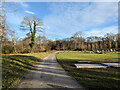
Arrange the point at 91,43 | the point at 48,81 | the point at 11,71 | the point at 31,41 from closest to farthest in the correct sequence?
1. the point at 48,81
2. the point at 11,71
3. the point at 31,41
4. the point at 91,43

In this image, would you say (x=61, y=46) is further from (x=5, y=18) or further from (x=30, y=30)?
(x=5, y=18)

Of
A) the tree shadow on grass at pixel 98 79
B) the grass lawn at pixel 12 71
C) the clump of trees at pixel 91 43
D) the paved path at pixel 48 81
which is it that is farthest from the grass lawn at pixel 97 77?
the clump of trees at pixel 91 43

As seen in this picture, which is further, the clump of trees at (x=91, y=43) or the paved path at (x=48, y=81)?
the clump of trees at (x=91, y=43)

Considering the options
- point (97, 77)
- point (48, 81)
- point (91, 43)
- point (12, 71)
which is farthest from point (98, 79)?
point (91, 43)

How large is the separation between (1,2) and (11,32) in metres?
2.21

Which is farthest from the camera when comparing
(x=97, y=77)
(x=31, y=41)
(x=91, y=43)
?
(x=91, y=43)

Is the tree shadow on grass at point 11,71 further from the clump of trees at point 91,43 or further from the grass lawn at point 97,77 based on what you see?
the clump of trees at point 91,43

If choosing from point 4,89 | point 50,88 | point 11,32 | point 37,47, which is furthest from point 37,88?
point 37,47

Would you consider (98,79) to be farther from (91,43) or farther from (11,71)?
(91,43)

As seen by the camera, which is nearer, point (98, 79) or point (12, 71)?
point (98, 79)

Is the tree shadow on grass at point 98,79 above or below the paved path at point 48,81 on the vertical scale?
above

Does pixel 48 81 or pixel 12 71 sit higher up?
pixel 12 71

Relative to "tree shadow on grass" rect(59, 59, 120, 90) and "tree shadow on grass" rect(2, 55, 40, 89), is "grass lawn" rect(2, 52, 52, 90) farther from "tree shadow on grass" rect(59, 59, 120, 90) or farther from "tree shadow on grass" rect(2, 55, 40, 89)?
"tree shadow on grass" rect(59, 59, 120, 90)

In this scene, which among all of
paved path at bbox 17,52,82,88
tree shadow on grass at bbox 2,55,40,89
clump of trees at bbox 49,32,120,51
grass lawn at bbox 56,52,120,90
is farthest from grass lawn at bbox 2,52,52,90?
clump of trees at bbox 49,32,120,51
